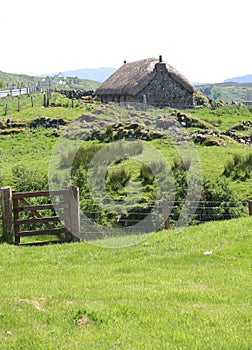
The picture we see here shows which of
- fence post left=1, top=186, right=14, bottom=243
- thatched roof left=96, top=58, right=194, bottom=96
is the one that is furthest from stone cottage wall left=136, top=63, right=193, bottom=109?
fence post left=1, top=186, right=14, bottom=243

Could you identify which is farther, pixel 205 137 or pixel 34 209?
pixel 205 137

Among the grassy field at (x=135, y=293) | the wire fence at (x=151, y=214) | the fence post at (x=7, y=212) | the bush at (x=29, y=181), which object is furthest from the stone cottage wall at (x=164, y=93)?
the fence post at (x=7, y=212)

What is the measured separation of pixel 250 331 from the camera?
6.20 m

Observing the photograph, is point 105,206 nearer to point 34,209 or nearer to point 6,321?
point 34,209

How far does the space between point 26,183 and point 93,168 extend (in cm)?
307

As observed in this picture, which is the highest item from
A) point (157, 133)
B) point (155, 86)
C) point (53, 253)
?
point (155, 86)

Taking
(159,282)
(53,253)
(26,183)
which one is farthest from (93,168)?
(159,282)

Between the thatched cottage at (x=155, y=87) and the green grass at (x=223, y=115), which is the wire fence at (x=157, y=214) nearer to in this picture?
the green grass at (x=223, y=115)

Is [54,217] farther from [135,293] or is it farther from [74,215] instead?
[135,293]

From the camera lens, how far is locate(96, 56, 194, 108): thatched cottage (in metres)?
40.4

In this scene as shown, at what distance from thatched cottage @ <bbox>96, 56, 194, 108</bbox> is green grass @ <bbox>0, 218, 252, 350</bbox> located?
2940cm

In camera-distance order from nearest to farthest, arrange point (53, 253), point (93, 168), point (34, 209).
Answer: point (53, 253) → point (34, 209) → point (93, 168)

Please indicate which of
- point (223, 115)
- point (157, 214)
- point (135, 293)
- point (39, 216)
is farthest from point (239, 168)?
point (223, 115)

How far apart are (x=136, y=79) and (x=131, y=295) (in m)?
34.6
